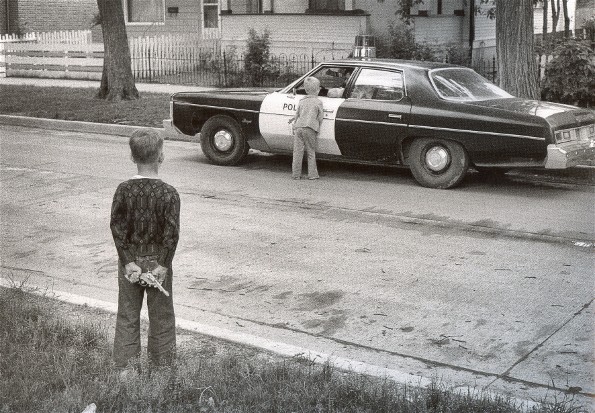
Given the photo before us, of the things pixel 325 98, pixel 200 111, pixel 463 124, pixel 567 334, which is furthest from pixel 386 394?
pixel 200 111

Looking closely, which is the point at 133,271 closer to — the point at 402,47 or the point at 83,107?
the point at 83,107

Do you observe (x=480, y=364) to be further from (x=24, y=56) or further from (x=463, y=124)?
(x=24, y=56)

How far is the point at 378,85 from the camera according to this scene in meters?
11.9

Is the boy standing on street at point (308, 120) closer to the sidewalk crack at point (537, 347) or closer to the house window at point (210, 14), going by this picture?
the sidewalk crack at point (537, 347)

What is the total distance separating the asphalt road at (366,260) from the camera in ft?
19.6

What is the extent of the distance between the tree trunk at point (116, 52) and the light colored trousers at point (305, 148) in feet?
29.6

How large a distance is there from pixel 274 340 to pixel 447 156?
19.2 ft

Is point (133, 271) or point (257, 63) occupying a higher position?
point (257, 63)

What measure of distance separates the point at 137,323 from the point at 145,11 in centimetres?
2655

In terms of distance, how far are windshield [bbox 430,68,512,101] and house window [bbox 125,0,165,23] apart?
19.5 meters

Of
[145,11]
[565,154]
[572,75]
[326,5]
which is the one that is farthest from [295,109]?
[145,11]

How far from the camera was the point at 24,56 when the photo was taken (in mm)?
27719

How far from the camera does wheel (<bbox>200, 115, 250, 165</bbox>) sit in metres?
12.8

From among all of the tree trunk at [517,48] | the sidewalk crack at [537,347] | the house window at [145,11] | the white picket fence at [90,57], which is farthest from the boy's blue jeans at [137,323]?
the house window at [145,11]
